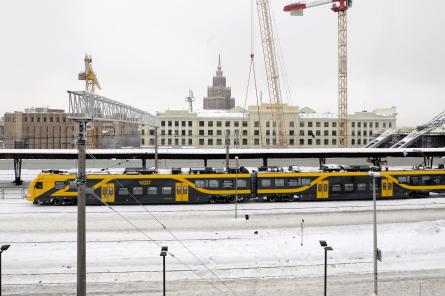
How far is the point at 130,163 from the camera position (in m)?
78.1

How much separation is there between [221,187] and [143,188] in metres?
7.85

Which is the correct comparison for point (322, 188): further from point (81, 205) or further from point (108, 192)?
point (81, 205)

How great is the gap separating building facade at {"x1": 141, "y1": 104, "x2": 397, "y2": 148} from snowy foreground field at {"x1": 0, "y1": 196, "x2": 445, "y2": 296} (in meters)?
72.5

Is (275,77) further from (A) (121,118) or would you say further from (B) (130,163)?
(A) (121,118)

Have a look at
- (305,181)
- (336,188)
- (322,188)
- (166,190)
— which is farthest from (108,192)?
(336,188)

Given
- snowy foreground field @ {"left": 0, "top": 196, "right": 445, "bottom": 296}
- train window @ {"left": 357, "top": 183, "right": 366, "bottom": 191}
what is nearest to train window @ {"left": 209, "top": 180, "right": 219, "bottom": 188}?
snowy foreground field @ {"left": 0, "top": 196, "right": 445, "bottom": 296}

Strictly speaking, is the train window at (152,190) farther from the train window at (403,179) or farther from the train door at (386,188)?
the train window at (403,179)

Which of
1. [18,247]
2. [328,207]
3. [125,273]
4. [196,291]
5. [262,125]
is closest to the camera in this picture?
[196,291]

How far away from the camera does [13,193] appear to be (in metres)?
48.4

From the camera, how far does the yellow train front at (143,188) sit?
129 feet

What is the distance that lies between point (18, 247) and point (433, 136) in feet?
312

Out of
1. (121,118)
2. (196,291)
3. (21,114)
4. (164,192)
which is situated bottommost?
(196,291)

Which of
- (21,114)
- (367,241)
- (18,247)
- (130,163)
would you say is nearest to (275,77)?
(130,163)

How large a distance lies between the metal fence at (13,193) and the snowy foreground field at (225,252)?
9.52 metres
